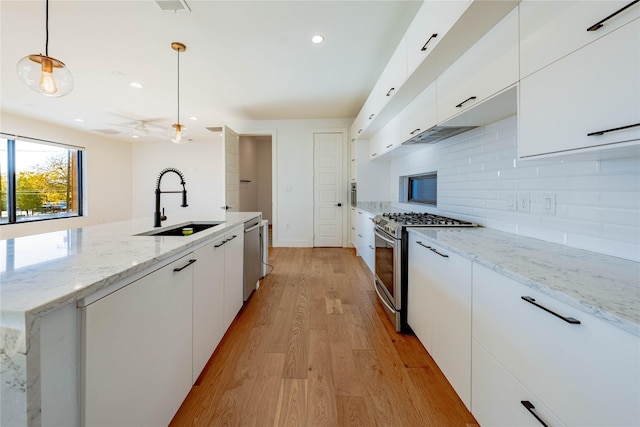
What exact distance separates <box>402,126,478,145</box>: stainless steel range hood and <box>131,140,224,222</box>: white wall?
6386 mm

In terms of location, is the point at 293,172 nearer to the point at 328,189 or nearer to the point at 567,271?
the point at 328,189

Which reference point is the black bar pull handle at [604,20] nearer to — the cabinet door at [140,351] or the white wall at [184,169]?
the cabinet door at [140,351]

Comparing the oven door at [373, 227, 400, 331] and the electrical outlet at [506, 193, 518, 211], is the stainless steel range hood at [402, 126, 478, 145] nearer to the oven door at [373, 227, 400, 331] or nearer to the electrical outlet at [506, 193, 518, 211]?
the electrical outlet at [506, 193, 518, 211]

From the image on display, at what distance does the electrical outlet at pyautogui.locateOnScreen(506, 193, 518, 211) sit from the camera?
168 cm

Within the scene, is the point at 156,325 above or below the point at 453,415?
above

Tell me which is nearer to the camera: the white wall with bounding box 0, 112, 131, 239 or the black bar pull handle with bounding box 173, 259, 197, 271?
the black bar pull handle with bounding box 173, 259, 197, 271

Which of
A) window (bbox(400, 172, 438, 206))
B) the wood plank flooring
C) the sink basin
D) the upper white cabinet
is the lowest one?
the wood plank flooring

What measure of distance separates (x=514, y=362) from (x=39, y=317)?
57.9 inches

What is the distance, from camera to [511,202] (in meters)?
1.71

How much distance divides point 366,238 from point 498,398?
9.32ft

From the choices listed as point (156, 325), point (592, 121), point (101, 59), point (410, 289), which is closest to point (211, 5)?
point (101, 59)

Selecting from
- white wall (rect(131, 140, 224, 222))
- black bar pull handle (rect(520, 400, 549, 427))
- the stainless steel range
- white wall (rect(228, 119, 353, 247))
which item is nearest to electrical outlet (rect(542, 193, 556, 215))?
the stainless steel range

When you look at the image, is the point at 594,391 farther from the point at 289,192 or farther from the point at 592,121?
the point at 289,192

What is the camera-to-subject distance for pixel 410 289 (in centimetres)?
199
